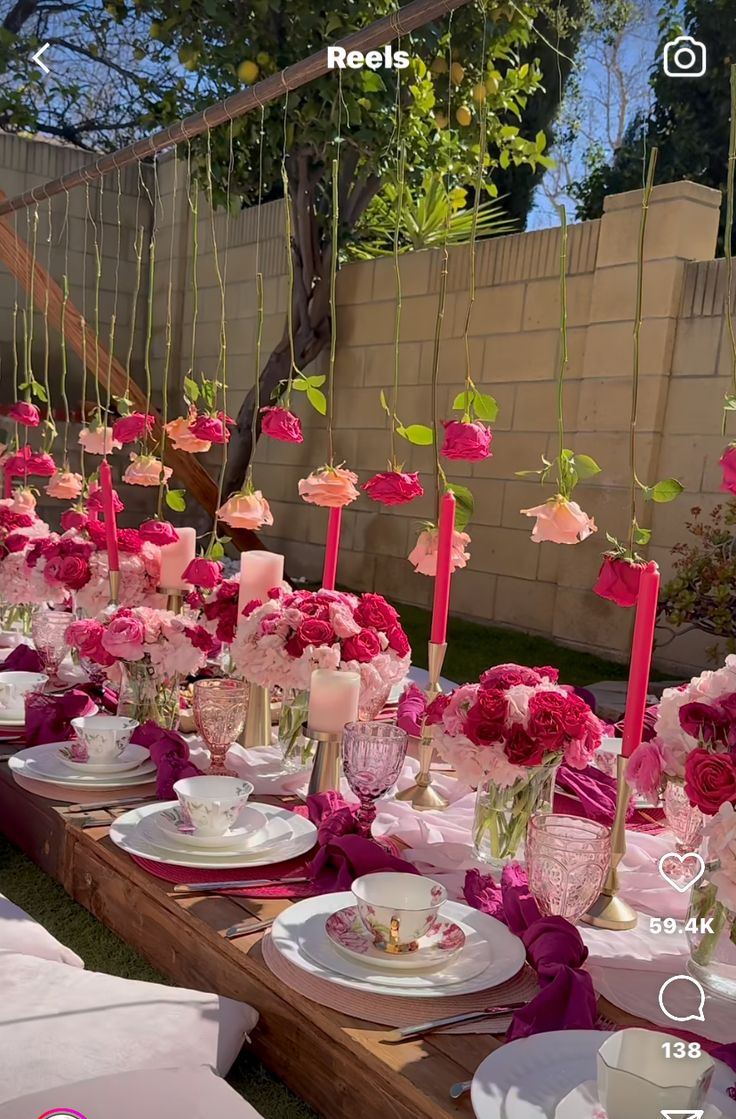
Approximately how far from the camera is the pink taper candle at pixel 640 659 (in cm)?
115

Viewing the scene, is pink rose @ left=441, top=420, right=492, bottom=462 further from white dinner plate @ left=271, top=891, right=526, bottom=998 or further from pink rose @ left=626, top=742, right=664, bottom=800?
white dinner plate @ left=271, top=891, right=526, bottom=998

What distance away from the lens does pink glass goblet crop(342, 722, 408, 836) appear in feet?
4.23

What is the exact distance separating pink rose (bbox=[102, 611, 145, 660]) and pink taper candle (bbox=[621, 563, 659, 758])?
0.82 metres

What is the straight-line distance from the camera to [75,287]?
662 centimetres

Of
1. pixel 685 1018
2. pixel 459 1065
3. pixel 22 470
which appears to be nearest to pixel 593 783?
pixel 685 1018

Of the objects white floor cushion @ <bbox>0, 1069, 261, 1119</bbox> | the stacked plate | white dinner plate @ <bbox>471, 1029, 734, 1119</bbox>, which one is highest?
white dinner plate @ <bbox>471, 1029, 734, 1119</bbox>

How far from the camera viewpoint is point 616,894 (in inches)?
47.1

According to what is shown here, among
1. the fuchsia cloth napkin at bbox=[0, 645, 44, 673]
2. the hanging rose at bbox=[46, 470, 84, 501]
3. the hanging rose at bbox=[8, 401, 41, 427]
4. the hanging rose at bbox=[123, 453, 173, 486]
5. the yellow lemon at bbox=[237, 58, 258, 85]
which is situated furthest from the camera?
the yellow lemon at bbox=[237, 58, 258, 85]

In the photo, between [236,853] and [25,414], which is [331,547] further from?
[25,414]

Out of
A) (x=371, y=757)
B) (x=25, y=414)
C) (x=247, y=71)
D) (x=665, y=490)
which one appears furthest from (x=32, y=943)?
(x=247, y=71)

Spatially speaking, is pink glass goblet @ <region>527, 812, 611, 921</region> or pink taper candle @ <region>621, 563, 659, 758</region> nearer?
pink glass goblet @ <region>527, 812, 611, 921</region>

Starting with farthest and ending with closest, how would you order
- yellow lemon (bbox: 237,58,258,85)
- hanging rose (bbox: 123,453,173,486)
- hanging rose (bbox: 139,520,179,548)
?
yellow lemon (bbox: 237,58,258,85) → hanging rose (bbox: 123,453,173,486) → hanging rose (bbox: 139,520,179,548)

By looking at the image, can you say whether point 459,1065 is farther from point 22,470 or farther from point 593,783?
point 22,470

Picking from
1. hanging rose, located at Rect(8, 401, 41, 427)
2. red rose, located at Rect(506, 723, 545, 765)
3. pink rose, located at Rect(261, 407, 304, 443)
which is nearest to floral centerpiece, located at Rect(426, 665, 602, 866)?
red rose, located at Rect(506, 723, 545, 765)
